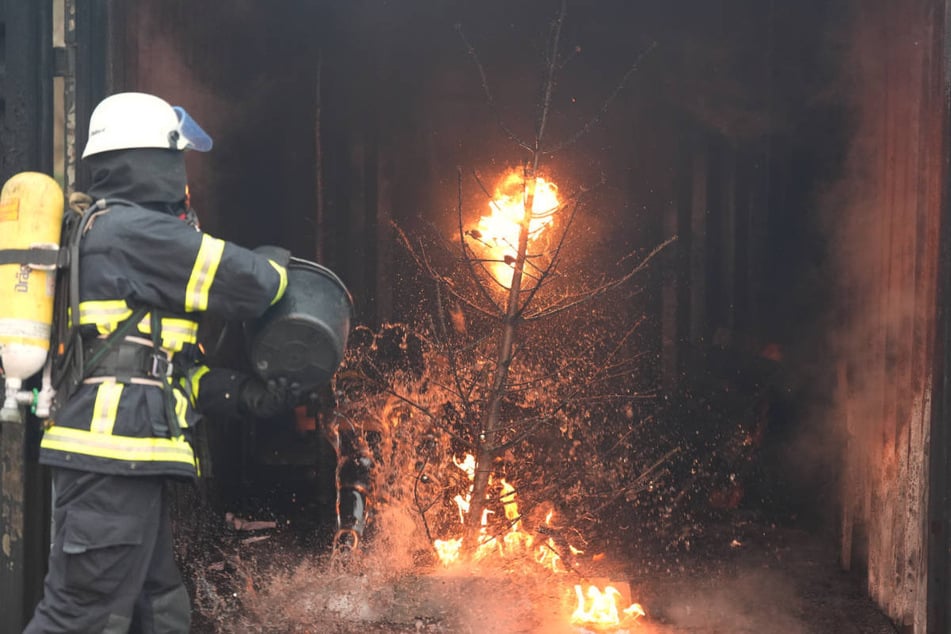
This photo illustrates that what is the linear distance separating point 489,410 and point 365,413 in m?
1.44

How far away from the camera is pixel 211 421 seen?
240 inches

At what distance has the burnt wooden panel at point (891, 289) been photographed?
4.20 meters

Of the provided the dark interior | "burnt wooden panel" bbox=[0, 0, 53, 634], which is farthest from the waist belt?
the dark interior

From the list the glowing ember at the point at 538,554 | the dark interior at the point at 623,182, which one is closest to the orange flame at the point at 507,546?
the glowing ember at the point at 538,554

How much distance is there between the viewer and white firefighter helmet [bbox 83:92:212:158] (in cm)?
339

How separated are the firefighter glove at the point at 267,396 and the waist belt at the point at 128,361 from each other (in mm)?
372

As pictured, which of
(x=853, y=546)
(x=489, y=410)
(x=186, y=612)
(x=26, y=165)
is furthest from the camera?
(x=853, y=546)

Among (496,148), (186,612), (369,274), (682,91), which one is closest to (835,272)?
(682,91)

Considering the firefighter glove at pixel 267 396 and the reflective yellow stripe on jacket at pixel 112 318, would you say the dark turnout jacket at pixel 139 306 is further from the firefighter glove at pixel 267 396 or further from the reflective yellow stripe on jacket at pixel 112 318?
the firefighter glove at pixel 267 396

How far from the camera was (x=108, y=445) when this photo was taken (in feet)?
10.6

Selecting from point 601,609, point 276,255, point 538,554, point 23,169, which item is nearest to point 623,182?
point 538,554

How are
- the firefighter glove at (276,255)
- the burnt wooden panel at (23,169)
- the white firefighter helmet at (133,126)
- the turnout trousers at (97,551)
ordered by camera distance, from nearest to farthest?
1. the turnout trousers at (97,551)
2. the white firefighter helmet at (133,126)
3. the firefighter glove at (276,255)
4. the burnt wooden panel at (23,169)

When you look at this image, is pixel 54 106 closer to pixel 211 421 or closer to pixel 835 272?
pixel 211 421

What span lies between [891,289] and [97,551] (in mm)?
3665
